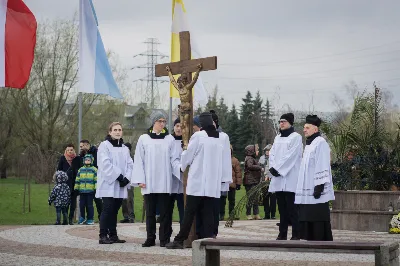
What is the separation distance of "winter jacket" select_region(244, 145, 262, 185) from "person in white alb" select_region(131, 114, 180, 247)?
8457mm

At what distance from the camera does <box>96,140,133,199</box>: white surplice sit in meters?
14.0

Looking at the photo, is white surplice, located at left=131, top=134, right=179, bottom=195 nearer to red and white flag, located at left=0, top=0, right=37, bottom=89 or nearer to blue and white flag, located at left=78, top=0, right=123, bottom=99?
red and white flag, located at left=0, top=0, right=37, bottom=89

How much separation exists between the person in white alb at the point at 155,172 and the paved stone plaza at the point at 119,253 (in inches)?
20.5

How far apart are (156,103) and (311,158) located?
59.6 m

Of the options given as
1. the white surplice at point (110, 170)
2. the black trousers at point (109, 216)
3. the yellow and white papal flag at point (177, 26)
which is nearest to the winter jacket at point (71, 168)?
the yellow and white papal flag at point (177, 26)

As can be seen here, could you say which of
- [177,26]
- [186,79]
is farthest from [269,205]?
[186,79]

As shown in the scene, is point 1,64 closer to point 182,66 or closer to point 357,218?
point 182,66

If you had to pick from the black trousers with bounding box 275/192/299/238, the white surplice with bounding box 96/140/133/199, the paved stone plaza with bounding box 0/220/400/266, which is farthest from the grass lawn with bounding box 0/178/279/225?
the black trousers with bounding box 275/192/299/238

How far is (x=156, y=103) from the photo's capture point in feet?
235

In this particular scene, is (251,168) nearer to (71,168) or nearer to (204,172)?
(71,168)

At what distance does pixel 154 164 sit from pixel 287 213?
2.50m

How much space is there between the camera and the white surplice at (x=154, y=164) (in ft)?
44.6

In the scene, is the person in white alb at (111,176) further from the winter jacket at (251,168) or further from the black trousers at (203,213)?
the winter jacket at (251,168)

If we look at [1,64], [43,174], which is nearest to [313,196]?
[1,64]
